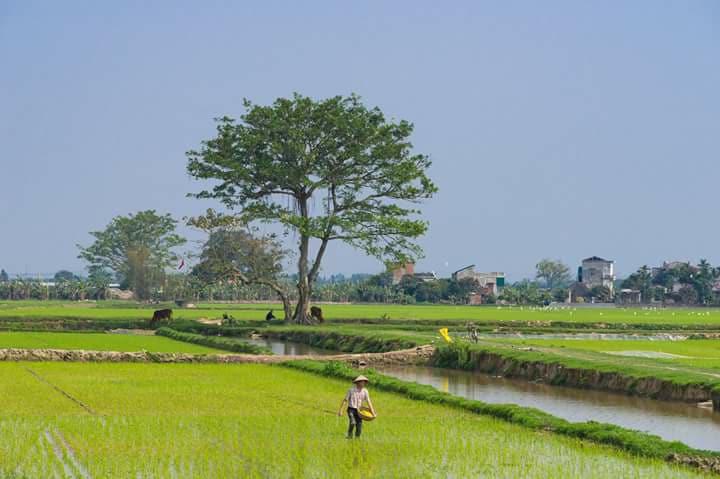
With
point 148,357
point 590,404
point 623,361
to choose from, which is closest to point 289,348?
point 148,357

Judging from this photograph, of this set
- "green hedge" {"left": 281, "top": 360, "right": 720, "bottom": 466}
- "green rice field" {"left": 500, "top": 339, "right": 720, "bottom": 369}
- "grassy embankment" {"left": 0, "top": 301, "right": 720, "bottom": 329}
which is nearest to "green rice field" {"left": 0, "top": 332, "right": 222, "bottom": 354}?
"green hedge" {"left": 281, "top": 360, "right": 720, "bottom": 466}

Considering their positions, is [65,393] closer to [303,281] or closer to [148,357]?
[148,357]

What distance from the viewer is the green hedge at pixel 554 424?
16.2 m

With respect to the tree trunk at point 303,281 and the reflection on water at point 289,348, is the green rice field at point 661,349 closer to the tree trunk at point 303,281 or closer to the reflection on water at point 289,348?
the reflection on water at point 289,348

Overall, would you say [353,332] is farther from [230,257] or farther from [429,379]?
[230,257]

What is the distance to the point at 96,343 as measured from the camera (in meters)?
39.3

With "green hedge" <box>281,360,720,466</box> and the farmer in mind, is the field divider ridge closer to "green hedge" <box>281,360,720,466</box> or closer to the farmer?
the farmer

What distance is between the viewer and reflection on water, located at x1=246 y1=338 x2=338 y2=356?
1593 inches

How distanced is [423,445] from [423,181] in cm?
3950

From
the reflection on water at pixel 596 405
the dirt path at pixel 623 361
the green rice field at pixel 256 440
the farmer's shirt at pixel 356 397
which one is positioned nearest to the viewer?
the green rice field at pixel 256 440

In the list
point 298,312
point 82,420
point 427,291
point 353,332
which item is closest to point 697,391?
point 82,420

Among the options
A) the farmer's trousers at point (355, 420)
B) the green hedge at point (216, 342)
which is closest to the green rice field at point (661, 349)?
the green hedge at point (216, 342)

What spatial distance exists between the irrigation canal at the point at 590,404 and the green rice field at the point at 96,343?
8.74 metres

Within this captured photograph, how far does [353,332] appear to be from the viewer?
44.6 metres
